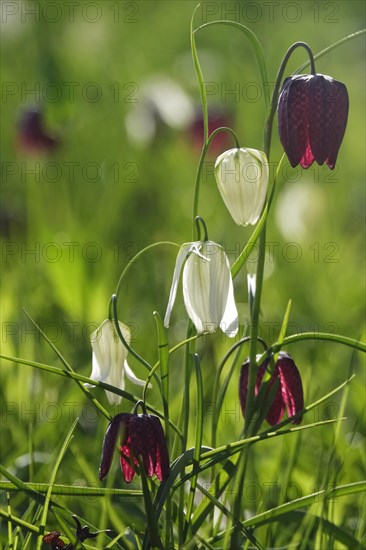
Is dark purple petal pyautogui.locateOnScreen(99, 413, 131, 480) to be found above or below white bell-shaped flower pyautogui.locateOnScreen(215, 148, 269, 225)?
below

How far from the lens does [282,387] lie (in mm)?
1309

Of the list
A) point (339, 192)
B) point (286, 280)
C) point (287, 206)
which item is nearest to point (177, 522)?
point (286, 280)

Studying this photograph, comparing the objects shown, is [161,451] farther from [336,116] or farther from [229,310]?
[336,116]

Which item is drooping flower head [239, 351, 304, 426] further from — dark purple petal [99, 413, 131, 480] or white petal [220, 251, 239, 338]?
dark purple petal [99, 413, 131, 480]

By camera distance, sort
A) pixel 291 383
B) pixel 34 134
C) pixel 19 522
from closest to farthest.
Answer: pixel 19 522 < pixel 291 383 < pixel 34 134

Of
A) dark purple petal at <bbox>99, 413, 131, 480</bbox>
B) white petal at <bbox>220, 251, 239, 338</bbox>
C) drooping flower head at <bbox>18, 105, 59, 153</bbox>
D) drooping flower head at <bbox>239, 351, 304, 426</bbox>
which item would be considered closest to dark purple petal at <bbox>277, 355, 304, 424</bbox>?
drooping flower head at <bbox>239, 351, 304, 426</bbox>

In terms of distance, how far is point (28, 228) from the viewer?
320 centimetres

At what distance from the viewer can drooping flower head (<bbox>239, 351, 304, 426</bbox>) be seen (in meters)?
1.29

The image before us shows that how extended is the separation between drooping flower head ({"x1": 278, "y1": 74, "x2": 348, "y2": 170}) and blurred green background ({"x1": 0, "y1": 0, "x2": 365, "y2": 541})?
0.96 feet

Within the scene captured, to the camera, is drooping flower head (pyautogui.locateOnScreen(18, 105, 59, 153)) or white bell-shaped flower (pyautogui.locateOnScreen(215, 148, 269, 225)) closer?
white bell-shaped flower (pyautogui.locateOnScreen(215, 148, 269, 225))

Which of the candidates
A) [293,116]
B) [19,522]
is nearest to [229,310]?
[293,116]

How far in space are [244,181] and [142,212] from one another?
7.17 ft

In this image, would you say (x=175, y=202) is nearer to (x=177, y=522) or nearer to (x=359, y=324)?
(x=359, y=324)

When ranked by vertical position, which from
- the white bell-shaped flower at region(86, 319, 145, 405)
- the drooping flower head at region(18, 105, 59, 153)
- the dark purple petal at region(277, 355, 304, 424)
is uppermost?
the drooping flower head at region(18, 105, 59, 153)
